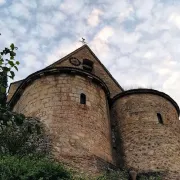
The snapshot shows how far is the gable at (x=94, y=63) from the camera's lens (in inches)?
724

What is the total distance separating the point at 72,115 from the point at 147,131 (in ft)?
13.0

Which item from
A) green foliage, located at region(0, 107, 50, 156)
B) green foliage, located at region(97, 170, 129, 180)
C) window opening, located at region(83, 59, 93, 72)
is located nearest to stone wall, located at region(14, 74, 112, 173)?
green foliage, located at region(0, 107, 50, 156)

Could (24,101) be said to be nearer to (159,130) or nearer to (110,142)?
(110,142)

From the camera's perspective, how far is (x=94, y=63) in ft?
65.0

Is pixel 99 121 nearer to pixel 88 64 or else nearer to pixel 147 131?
pixel 147 131

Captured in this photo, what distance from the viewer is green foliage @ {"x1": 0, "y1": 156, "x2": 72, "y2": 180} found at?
869cm

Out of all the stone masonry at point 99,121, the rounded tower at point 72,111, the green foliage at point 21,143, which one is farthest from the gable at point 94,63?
the green foliage at point 21,143

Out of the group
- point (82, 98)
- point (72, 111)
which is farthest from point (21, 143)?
point (82, 98)

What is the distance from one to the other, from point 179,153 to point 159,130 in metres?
1.41

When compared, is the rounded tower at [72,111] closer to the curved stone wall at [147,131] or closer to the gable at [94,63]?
the curved stone wall at [147,131]

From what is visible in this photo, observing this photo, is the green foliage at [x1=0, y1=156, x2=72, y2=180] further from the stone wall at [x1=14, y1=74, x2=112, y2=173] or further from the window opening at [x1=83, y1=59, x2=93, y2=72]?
the window opening at [x1=83, y1=59, x2=93, y2=72]

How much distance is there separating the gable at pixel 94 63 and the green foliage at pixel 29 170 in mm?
9504

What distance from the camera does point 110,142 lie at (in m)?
14.2

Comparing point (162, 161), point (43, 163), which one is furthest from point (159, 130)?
point (43, 163)
